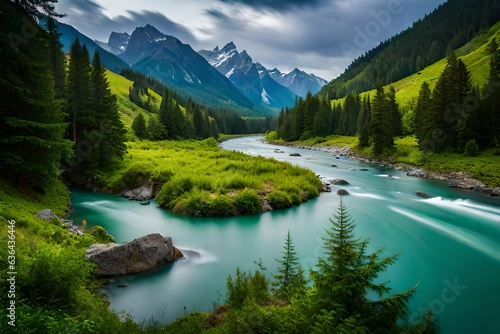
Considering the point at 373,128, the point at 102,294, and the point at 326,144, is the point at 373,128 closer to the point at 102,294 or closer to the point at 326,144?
the point at 326,144

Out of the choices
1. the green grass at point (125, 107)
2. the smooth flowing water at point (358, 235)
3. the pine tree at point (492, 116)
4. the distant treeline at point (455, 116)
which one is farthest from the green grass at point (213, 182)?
the green grass at point (125, 107)

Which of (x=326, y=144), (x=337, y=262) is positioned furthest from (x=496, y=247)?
(x=326, y=144)

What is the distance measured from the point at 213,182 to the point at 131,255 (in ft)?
49.3

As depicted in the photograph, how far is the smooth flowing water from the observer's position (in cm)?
1285

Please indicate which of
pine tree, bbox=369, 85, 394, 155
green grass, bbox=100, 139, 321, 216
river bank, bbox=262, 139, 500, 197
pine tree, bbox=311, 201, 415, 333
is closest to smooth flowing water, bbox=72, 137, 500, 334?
green grass, bbox=100, 139, 321, 216

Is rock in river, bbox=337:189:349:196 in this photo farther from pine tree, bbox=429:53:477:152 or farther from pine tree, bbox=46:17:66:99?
pine tree, bbox=46:17:66:99

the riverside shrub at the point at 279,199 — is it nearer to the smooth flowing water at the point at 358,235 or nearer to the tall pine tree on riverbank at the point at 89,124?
the smooth flowing water at the point at 358,235

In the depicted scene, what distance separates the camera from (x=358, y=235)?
21828mm

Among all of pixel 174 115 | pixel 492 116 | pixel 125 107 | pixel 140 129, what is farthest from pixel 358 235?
pixel 125 107

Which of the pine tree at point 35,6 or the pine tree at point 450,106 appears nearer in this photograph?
the pine tree at point 35,6

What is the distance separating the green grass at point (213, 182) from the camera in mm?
26453

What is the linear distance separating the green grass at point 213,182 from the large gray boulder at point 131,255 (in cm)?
942

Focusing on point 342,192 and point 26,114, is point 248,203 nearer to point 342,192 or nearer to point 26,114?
point 342,192

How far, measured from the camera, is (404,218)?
86.7 ft
